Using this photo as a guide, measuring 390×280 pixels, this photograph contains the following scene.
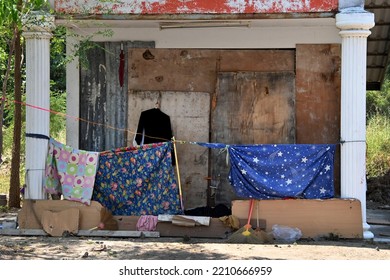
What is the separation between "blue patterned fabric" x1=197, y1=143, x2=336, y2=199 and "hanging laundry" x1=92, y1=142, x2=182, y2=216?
0.87 metres

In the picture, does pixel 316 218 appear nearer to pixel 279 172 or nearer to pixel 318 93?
pixel 279 172

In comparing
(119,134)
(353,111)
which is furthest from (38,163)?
(353,111)

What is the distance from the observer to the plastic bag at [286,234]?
10.9 meters

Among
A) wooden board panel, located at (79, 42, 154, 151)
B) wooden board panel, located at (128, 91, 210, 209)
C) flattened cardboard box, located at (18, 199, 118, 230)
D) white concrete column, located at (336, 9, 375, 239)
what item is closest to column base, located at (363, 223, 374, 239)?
white concrete column, located at (336, 9, 375, 239)

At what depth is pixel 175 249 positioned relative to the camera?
9.84m

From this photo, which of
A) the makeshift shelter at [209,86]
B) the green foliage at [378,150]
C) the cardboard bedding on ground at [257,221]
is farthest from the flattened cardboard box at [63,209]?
the green foliage at [378,150]

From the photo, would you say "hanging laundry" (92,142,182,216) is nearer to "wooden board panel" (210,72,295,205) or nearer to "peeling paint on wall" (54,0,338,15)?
"wooden board panel" (210,72,295,205)

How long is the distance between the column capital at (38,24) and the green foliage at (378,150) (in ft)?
36.7

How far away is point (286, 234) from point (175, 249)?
6.51 feet

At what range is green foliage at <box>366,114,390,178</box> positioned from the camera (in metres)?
19.9

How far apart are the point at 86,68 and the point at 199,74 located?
Answer: 194 cm

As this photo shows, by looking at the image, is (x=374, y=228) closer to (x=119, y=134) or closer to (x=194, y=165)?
(x=194, y=165)

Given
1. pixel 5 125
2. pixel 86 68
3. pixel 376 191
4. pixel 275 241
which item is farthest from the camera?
pixel 5 125
